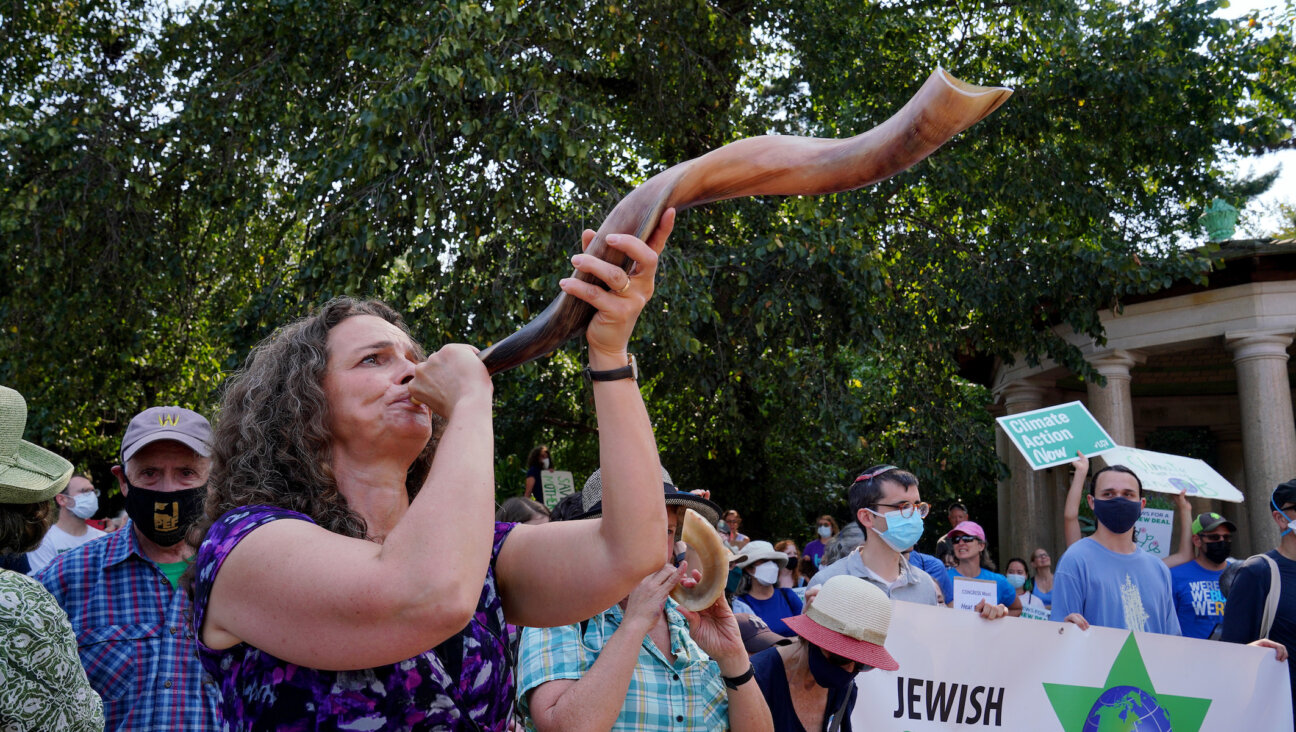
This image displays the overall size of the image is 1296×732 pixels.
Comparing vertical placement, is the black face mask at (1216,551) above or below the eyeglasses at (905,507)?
below

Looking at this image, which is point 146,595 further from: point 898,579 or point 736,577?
point 736,577

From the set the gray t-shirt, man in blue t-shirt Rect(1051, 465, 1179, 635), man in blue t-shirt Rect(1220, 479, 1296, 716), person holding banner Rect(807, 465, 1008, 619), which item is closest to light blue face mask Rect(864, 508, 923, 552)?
person holding banner Rect(807, 465, 1008, 619)

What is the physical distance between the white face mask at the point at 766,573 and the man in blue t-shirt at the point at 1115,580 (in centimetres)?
145

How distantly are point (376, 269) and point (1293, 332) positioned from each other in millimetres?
11408

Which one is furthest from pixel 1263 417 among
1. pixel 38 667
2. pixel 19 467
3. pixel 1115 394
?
pixel 38 667

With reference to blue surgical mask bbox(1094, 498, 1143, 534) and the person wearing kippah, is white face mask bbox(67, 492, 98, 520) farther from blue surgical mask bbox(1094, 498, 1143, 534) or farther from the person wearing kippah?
blue surgical mask bbox(1094, 498, 1143, 534)

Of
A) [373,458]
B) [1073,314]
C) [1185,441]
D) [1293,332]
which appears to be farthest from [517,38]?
[1185,441]

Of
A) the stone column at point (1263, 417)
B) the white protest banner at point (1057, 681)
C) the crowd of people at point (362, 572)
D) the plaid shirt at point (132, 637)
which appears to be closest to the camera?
the crowd of people at point (362, 572)

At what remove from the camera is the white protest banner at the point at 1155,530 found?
772cm

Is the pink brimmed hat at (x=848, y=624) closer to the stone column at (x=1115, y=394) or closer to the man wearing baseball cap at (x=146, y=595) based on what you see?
the man wearing baseball cap at (x=146, y=595)

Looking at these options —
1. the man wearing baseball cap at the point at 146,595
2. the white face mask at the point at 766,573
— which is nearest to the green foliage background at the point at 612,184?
the white face mask at the point at 766,573

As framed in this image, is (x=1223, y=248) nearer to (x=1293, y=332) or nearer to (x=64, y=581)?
(x=1293, y=332)

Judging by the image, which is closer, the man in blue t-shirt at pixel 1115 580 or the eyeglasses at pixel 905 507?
the eyeglasses at pixel 905 507

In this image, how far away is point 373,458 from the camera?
1925mm
